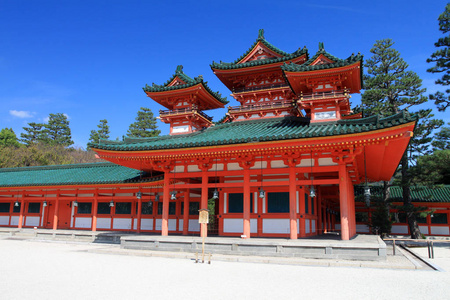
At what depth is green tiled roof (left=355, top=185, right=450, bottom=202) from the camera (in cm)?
3042

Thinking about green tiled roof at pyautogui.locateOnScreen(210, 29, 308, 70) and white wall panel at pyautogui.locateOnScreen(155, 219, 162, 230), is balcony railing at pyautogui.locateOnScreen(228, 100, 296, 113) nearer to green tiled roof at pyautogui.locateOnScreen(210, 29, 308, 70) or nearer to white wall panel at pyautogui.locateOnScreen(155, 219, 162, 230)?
green tiled roof at pyautogui.locateOnScreen(210, 29, 308, 70)

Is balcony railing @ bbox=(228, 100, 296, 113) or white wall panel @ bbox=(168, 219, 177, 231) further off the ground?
balcony railing @ bbox=(228, 100, 296, 113)

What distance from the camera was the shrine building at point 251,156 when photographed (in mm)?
14414

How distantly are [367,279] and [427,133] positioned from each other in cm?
2669

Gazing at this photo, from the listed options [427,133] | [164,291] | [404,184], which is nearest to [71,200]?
[164,291]

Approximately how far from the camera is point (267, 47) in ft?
70.4

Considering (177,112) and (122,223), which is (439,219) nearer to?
(177,112)

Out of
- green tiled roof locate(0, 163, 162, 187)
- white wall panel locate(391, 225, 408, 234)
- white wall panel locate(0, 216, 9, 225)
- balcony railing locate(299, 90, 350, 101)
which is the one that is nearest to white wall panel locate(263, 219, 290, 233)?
balcony railing locate(299, 90, 350, 101)

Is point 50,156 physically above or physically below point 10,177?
above

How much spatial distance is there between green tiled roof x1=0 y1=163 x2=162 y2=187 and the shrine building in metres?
0.21

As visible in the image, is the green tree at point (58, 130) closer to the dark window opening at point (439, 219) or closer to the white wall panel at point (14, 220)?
the white wall panel at point (14, 220)

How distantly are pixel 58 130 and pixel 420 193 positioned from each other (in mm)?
81901

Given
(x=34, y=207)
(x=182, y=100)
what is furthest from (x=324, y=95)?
(x=34, y=207)

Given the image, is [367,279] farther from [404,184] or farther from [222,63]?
[404,184]
